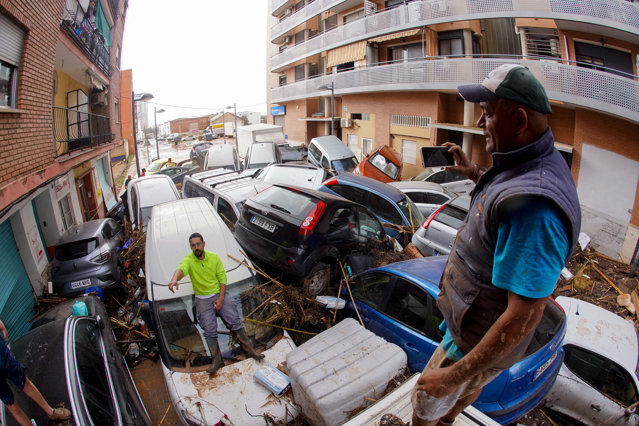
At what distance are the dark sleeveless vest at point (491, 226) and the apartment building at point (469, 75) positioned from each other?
9.84 metres

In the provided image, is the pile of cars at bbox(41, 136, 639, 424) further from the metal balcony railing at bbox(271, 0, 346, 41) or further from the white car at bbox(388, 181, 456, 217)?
the metal balcony railing at bbox(271, 0, 346, 41)

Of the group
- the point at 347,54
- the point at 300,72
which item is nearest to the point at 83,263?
the point at 347,54

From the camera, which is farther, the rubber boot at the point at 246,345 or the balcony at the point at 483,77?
the balcony at the point at 483,77

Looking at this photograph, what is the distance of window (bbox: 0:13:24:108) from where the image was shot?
519 centimetres

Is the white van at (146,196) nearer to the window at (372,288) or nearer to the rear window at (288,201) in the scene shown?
the rear window at (288,201)

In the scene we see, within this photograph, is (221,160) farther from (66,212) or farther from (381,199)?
(381,199)

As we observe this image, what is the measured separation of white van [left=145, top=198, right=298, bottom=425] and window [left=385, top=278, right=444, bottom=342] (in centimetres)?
134

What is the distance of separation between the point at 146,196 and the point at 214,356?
7.04m

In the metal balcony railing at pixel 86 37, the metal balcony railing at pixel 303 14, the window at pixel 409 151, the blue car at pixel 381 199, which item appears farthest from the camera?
Result: the metal balcony railing at pixel 303 14

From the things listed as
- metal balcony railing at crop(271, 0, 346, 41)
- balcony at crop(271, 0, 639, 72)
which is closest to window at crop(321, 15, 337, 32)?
metal balcony railing at crop(271, 0, 346, 41)

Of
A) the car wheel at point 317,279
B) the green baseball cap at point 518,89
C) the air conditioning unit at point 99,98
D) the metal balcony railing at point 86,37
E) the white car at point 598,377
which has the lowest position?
the white car at point 598,377

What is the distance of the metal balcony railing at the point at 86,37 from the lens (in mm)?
7941

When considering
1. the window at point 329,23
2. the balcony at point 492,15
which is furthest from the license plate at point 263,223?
the window at point 329,23

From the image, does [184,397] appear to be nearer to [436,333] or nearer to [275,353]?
[275,353]
